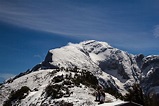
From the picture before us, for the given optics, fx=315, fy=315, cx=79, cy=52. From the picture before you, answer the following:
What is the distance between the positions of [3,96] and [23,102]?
951 inches

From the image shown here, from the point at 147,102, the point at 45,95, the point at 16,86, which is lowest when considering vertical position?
the point at 147,102

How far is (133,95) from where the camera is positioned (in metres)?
48.9

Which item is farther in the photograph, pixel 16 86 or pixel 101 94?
pixel 16 86

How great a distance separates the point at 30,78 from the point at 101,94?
54.4m

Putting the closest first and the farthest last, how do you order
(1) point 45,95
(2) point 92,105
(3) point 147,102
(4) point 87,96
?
(3) point 147,102, (2) point 92,105, (4) point 87,96, (1) point 45,95

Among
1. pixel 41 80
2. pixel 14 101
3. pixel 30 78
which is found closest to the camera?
pixel 14 101

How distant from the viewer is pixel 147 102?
47.7m

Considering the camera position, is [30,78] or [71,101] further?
[30,78]

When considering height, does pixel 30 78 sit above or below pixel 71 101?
above

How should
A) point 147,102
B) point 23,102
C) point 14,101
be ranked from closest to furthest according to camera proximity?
point 147,102 < point 23,102 < point 14,101

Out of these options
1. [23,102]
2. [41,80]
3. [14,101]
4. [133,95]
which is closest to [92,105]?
[133,95]

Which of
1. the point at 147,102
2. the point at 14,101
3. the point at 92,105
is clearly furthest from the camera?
the point at 14,101

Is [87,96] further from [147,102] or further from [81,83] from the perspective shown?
[147,102]

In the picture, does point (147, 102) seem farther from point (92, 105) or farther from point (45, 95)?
point (45, 95)
